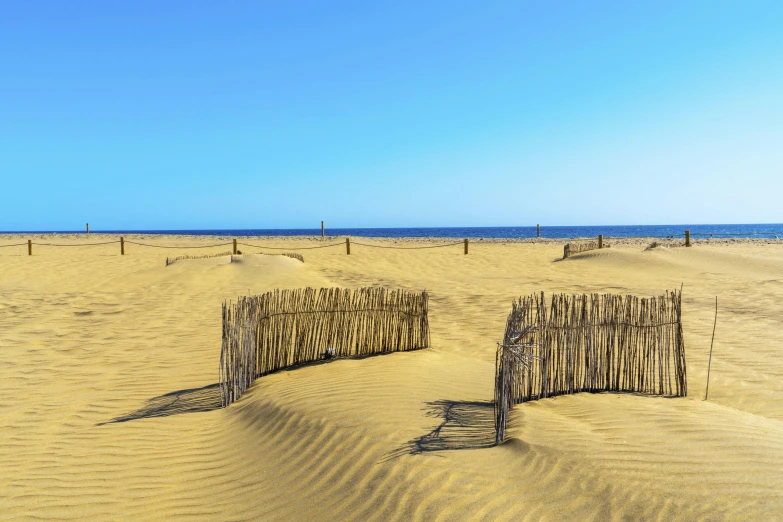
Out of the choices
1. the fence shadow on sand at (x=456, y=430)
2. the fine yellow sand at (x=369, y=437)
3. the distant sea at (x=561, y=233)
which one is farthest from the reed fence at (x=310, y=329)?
the distant sea at (x=561, y=233)

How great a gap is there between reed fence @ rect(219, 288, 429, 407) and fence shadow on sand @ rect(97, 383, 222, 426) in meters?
0.28

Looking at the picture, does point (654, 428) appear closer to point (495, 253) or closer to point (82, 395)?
point (82, 395)

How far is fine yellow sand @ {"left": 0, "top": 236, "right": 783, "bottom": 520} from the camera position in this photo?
325cm

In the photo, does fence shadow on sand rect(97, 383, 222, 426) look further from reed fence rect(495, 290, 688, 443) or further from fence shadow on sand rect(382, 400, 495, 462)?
reed fence rect(495, 290, 688, 443)

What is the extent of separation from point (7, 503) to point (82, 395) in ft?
7.46

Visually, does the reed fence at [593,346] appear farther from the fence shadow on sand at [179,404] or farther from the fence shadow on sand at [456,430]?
the fence shadow on sand at [179,404]

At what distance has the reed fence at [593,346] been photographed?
4820 mm

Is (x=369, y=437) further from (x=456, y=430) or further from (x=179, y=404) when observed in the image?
(x=179, y=404)

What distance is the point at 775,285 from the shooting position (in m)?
13.1

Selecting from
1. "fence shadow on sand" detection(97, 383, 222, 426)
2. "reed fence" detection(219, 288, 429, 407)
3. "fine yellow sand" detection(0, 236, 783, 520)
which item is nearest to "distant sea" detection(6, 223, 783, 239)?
"reed fence" detection(219, 288, 429, 407)

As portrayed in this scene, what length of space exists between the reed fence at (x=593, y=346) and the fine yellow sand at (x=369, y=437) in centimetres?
23

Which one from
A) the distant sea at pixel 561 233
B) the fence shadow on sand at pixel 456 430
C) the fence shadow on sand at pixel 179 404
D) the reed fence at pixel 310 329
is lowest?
the fence shadow on sand at pixel 179 404

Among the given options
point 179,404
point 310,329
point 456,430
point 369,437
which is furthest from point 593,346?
point 179,404

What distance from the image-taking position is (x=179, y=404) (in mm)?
5523
